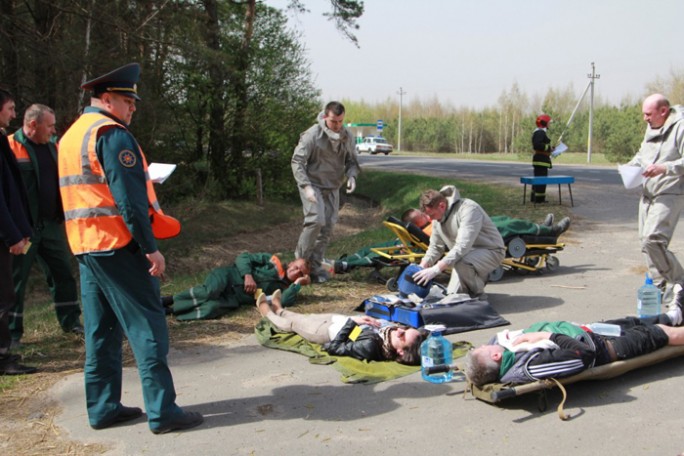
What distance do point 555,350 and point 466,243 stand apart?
2.47 meters

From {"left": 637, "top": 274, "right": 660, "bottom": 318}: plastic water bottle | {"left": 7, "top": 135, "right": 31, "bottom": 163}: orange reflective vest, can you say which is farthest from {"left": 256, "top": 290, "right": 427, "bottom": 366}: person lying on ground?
{"left": 7, "top": 135, "right": 31, "bottom": 163}: orange reflective vest

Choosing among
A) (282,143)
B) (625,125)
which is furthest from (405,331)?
(625,125)

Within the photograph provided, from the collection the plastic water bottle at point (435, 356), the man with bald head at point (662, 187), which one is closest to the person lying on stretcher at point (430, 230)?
the man with bald head at point (662, 187)

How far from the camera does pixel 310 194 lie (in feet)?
27.3

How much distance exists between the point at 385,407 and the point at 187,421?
4.52 ft

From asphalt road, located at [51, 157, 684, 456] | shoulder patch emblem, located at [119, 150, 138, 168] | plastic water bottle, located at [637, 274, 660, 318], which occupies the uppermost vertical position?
shoulder patch emblem, located at [119, 150, 138, 168]

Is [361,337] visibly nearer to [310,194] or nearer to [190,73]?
[310,194]

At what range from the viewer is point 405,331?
18.1ft

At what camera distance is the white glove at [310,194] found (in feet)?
27.3

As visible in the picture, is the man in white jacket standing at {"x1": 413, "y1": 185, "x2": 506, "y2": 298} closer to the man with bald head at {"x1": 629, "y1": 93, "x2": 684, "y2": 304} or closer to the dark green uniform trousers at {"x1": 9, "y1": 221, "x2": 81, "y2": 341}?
the man with bald head at {"x1": 629, "y1": 93, "x2": 684, "y2": 304}

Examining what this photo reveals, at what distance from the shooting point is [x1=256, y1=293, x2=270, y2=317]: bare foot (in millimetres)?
6906

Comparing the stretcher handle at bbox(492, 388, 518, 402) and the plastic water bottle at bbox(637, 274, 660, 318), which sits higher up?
the plastic water bottle at bbox(637, 274, 660, 318)

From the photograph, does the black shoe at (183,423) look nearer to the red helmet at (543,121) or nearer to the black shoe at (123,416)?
the black shoe at (123,416)

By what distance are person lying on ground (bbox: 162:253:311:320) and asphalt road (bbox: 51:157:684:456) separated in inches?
41.0
